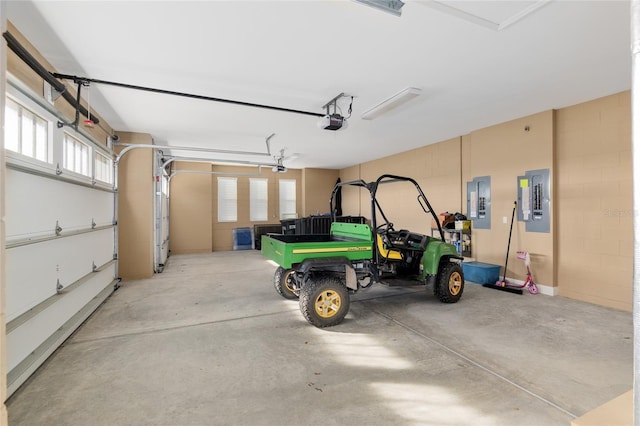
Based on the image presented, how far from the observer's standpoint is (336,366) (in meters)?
2.66

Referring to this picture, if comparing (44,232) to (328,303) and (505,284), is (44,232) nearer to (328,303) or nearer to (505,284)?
(328,303)

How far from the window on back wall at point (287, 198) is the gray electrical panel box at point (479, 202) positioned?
688cm

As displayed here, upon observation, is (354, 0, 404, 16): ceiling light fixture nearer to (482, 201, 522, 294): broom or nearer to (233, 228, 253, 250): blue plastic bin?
(482, 201, 522, 294): broom

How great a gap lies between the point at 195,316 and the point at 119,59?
322 cm

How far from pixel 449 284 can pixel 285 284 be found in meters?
2.55

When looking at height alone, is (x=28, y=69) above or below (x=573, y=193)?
above

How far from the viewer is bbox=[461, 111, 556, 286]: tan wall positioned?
492cm

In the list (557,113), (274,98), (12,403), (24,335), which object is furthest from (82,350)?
(557,113)

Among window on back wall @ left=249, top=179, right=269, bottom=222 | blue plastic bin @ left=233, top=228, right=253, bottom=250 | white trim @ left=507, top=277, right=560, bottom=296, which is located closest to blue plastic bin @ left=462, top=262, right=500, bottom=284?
white trim @ left=507, top=277, right=560, bottom=296

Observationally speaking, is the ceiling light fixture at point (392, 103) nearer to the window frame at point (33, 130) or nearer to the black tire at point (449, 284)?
the black tire at point (449, 284)

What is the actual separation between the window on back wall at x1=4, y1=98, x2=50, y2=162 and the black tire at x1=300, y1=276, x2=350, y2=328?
3068 millimetres

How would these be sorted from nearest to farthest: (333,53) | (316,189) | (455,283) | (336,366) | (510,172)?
(336,366) → (333,53) → (455,283) → (510,172) → (316,189)

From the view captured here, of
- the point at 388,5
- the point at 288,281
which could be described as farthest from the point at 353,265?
the point at 388,5

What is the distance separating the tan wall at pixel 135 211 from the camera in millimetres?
5934
